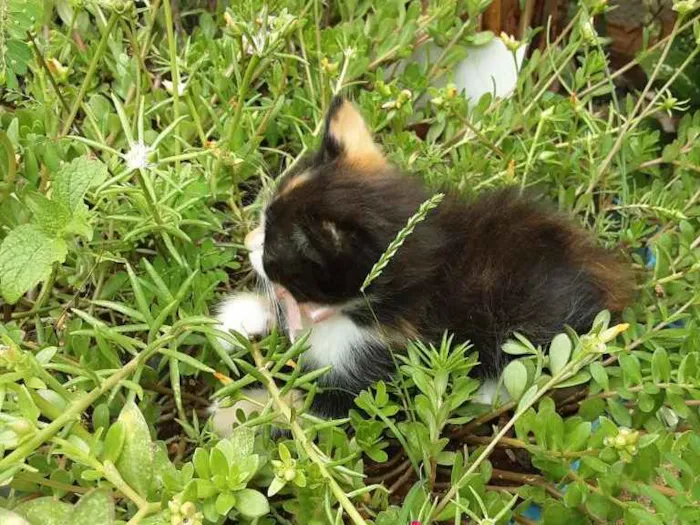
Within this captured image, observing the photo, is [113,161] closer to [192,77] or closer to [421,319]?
[192,77]

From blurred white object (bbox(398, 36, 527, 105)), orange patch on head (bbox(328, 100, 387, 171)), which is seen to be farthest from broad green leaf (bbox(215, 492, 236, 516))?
blurred white object (bbox(398, 36, 527, 105))

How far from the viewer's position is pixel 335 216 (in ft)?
2.97

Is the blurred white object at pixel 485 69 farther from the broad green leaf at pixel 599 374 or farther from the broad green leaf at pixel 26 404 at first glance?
the broad green leaf at pixel 26 404

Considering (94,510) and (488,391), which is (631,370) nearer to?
(488,391)

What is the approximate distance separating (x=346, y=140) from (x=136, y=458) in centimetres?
56

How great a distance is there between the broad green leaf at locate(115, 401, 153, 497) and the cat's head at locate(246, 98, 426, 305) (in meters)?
0.36

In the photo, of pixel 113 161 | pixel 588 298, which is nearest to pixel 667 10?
pixel 588 298

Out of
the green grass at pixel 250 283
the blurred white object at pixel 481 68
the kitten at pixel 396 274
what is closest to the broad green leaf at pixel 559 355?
the green grass at pixel 250 283

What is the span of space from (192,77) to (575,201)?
68 cm

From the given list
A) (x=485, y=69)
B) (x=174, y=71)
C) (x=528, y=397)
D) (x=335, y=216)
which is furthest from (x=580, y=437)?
(x=485, y=69)

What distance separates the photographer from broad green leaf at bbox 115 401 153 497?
A: 634 mm

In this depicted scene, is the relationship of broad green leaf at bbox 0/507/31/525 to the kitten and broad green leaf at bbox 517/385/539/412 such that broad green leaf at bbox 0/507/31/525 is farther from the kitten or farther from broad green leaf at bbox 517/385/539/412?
broad green leaf at bbox 517/385/539/412

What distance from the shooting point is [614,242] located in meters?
1.28

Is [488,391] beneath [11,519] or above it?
beneath
